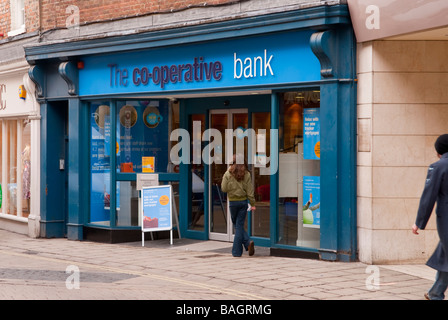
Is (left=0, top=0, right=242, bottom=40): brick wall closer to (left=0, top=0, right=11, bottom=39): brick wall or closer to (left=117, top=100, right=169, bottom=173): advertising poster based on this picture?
(left=0, top=0, right=11, bottom=39): brick wall

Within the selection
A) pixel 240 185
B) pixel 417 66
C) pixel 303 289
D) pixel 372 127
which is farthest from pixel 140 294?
pixel 417 66

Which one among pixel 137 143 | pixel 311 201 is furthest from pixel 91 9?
pixel 311 201

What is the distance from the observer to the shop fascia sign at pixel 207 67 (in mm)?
11422

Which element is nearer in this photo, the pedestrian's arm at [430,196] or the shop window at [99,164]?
the pedestrian's arm at [430,196]

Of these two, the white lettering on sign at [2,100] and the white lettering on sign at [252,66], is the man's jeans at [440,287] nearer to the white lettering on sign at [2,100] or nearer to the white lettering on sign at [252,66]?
the white lettering on sign at [252,66]

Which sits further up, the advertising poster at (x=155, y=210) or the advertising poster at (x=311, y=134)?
the advertising poster at (x=311, y=134)

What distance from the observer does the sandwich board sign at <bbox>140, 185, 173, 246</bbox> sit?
543 inches

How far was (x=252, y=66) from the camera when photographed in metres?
12.0

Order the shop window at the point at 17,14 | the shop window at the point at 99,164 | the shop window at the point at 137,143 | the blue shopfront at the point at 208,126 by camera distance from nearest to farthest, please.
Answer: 1. the blue shopfront at the point at 208,126
2. the shop window at the point at 137,143
3. the shop window at the point at 99,164
4. the shop window at the point at 17,14

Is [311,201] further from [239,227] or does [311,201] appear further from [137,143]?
[137,143]

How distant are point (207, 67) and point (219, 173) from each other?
2.27 m

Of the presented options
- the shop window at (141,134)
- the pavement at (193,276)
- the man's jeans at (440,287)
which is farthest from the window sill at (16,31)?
the man's jeans at (440,287)

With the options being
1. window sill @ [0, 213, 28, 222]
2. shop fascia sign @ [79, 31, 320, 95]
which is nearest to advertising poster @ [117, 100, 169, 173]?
shop fascia sign @ [79, 31, 320, 95]
